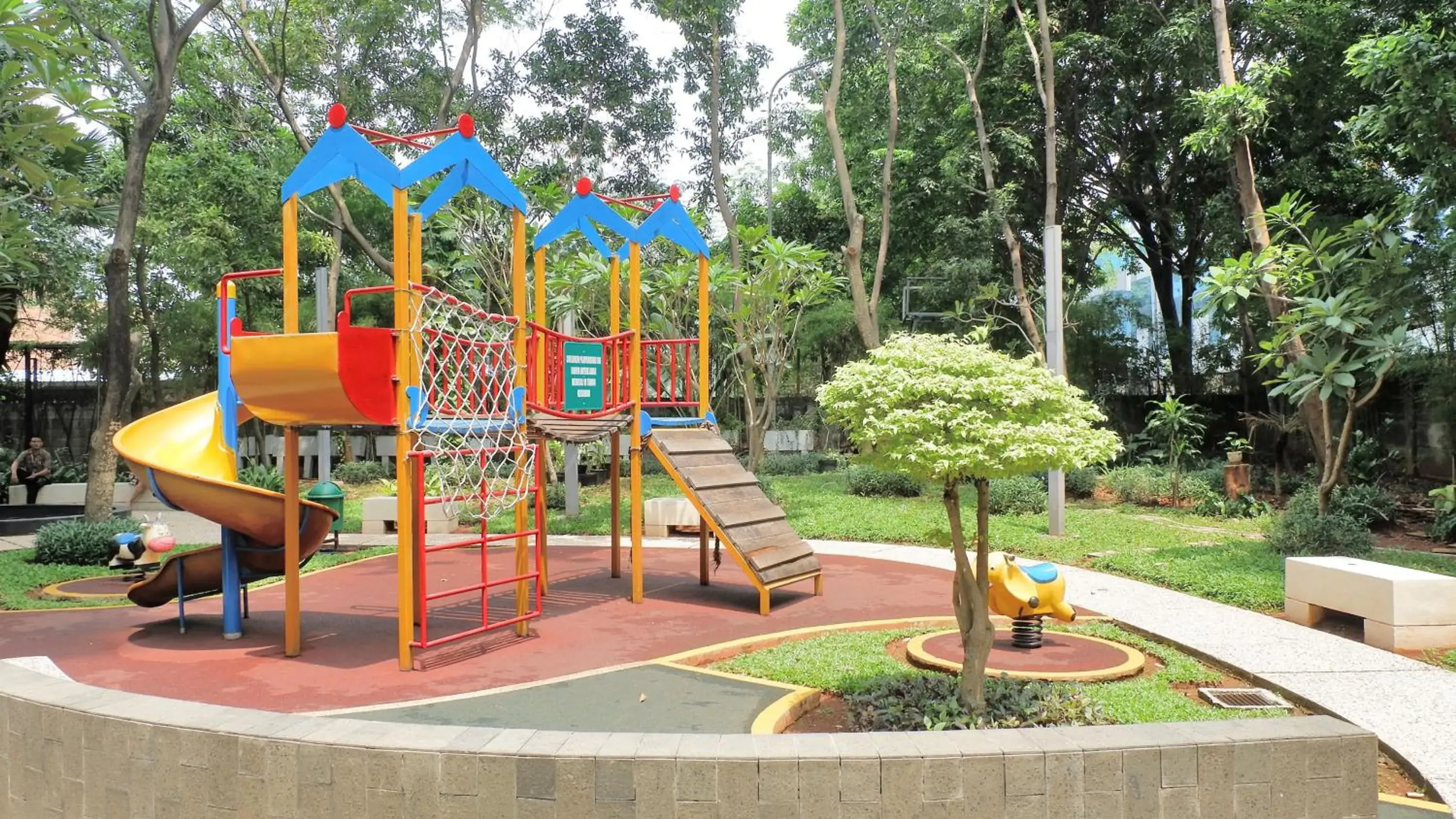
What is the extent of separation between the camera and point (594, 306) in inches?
638

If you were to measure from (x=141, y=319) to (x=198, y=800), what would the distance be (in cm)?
2113

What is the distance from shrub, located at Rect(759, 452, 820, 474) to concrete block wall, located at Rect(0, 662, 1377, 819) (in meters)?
17.4

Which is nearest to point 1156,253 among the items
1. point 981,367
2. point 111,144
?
point 981,367

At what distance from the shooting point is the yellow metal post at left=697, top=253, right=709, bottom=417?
9.71 m

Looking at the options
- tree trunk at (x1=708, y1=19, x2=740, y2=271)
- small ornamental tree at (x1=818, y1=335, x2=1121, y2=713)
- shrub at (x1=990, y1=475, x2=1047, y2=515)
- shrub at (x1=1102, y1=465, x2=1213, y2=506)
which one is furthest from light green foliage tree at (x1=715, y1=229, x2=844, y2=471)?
small ornamental tree at (x1=818, y1=335, x2=1121, y2=713)

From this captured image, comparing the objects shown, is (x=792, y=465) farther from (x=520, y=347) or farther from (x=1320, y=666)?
(x=1320, y=666)

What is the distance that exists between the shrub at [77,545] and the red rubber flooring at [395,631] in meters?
2.60

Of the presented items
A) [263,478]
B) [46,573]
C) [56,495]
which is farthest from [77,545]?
[56,495]

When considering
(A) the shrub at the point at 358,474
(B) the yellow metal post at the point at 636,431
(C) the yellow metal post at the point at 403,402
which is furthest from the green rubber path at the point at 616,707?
(A) the shrub at the point at 358,474

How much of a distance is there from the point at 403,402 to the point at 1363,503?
493 inches

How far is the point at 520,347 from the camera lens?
290 inches

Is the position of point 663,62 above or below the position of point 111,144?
above

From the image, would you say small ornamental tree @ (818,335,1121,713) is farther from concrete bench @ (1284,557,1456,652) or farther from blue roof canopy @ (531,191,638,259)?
blue roof canopy @ (531,191,638,259)

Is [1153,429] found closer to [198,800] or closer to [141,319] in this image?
[198,800]
